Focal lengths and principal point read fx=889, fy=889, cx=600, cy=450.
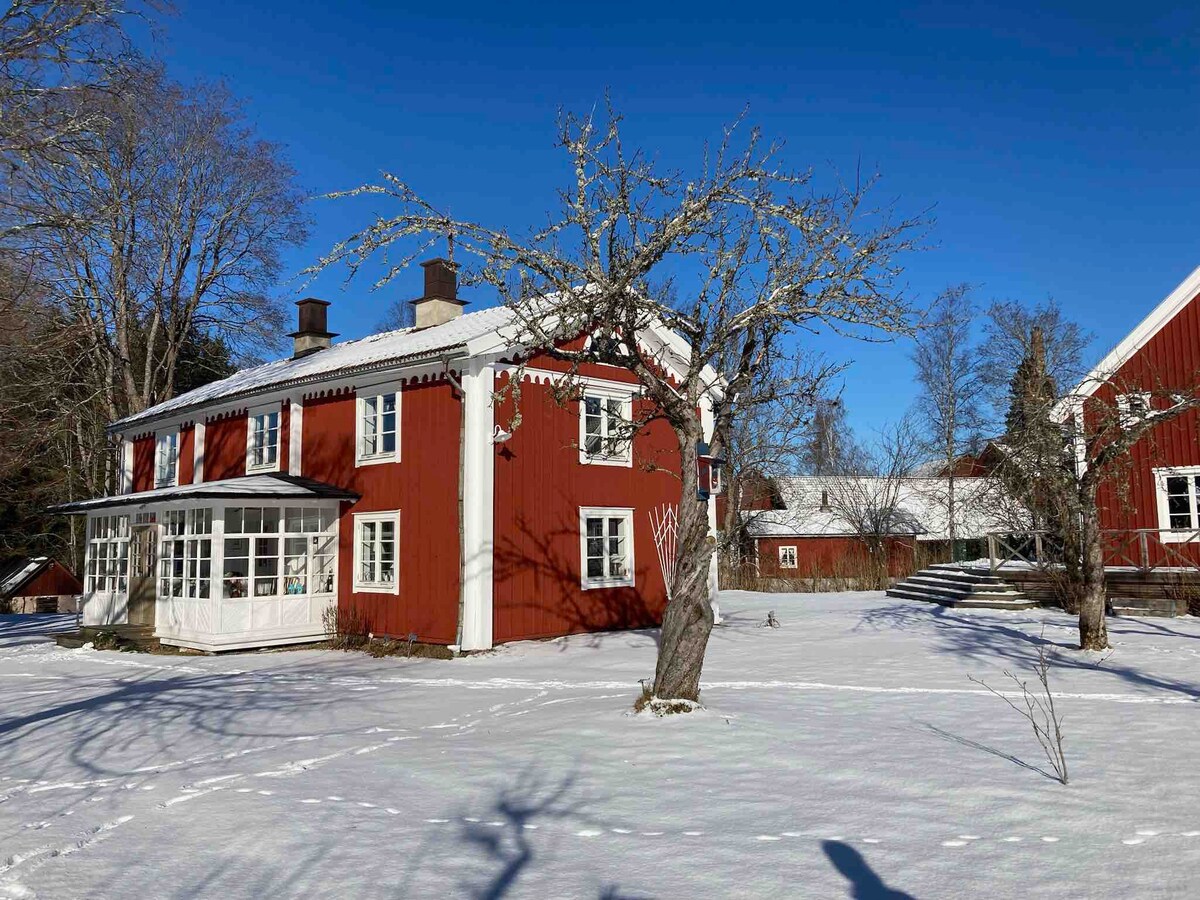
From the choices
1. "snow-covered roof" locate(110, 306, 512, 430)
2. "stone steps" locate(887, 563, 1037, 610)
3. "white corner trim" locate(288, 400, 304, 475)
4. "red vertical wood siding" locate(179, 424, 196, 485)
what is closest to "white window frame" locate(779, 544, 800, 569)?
"stone steps" locate(887, 563, 1037, 610)

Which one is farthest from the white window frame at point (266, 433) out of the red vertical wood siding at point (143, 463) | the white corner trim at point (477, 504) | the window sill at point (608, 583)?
the window sill at point (608, 583)

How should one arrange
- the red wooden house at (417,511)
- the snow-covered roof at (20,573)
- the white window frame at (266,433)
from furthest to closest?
the snow-covered roof at (20,573), the white window frame at (266,433), the red wooden house at (417,511)

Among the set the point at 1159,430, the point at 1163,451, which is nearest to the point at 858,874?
the point at 1163,451

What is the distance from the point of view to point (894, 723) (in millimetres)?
7934

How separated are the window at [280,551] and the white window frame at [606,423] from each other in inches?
191

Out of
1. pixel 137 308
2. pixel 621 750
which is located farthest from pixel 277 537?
pixel 137 308

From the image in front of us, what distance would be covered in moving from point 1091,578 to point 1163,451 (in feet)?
27.5

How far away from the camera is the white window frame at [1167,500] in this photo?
17234mm

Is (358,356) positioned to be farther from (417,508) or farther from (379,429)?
(417,508)

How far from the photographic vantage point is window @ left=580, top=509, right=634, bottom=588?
52.1 feet

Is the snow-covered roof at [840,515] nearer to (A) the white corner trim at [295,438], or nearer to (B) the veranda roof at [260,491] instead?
(A) the white corner trim at [295,438]

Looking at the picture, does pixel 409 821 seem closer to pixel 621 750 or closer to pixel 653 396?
pixel 621 750

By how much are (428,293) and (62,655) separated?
9803 mm

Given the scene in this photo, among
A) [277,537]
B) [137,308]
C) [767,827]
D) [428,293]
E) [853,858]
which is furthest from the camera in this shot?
[137,308]
